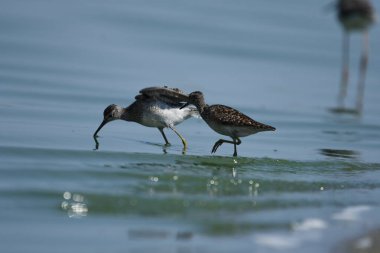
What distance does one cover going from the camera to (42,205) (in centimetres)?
820

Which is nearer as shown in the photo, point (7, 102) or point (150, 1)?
point (7, 102)

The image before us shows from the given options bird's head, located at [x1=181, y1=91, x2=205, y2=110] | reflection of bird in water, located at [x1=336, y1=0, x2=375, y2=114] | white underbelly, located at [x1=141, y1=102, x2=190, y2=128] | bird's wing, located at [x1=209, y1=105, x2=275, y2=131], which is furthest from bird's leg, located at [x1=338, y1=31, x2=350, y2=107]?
bird's wing, located at [x1=209, y1=105, x2=275, y2=131]

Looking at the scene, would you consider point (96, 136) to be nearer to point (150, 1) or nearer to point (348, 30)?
point (348, 30)

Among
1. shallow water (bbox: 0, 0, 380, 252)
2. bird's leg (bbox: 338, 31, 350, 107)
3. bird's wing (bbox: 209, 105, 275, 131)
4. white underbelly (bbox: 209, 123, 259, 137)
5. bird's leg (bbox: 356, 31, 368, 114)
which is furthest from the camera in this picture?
bird's leg (bbox: 338, 31, 350, 107)

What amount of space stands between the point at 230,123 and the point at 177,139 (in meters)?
1.93

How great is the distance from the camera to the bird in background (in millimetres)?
10734

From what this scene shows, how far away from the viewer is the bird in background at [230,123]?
35.2 ft

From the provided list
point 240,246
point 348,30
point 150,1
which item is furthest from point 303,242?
point 150,1

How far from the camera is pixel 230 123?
35.8 ft

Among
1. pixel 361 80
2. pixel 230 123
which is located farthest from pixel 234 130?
pixel 361 80

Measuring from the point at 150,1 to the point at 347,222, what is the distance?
54.9ft

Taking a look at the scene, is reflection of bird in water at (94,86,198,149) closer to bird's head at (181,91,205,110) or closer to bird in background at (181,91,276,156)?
bird's head at (181,91,205,110)

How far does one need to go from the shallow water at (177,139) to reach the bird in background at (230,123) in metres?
0.36

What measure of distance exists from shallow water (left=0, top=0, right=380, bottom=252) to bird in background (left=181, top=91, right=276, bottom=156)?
357 millimetres
